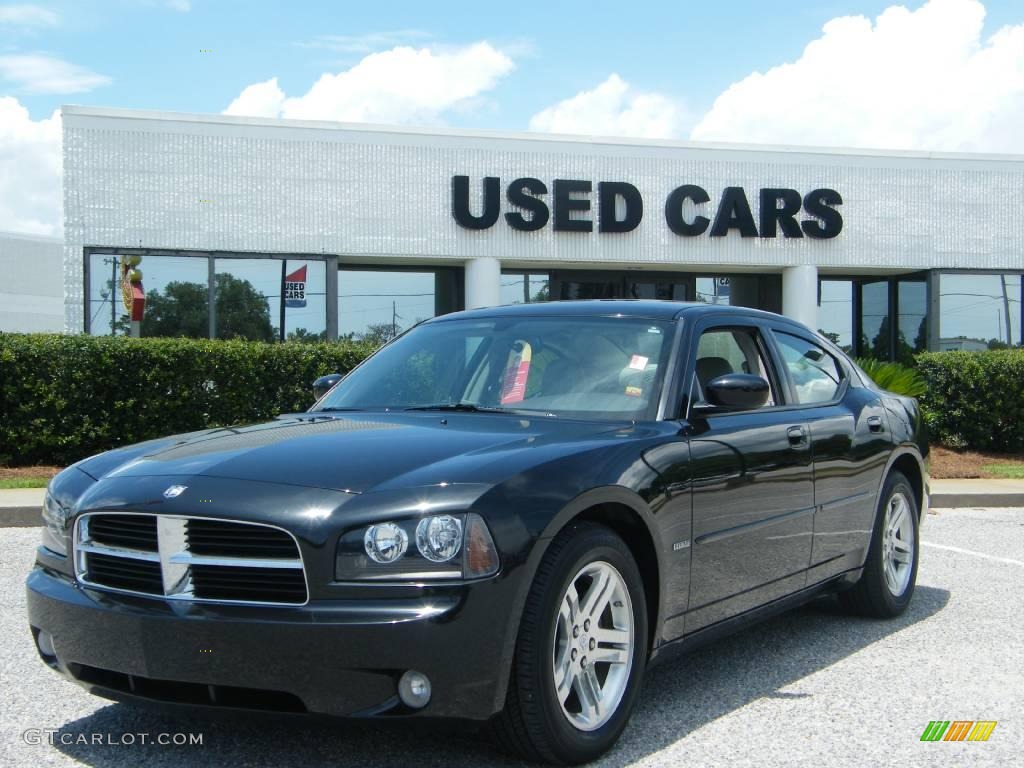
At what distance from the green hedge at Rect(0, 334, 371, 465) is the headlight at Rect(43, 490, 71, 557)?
30.3ft

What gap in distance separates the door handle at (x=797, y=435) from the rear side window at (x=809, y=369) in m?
0.31

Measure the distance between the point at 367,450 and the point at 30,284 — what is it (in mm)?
57206

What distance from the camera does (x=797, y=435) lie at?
5223 mm

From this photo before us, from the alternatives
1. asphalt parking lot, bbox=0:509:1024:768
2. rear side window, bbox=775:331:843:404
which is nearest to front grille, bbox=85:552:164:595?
asphalt parking lot, bbox=0:509:1024:768

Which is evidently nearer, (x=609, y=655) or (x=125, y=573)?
(x=125, y=573)

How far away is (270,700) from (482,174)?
17.5 meters

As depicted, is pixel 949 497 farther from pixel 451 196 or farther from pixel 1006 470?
pixel 451 196

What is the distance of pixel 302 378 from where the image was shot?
45.5 feet

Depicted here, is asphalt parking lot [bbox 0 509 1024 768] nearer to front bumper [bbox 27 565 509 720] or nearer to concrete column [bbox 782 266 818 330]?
front bumper [bbox 27 565 509 720]

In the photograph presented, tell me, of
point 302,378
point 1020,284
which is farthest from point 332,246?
point 1020,284

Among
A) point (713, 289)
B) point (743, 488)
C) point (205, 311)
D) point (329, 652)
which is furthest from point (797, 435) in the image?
point (713, 289)

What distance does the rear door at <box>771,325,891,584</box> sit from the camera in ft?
17.8

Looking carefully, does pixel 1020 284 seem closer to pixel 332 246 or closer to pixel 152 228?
pixel 332 246

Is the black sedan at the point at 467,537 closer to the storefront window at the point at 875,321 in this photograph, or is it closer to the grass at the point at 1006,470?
the grass at the point at 1006,470
